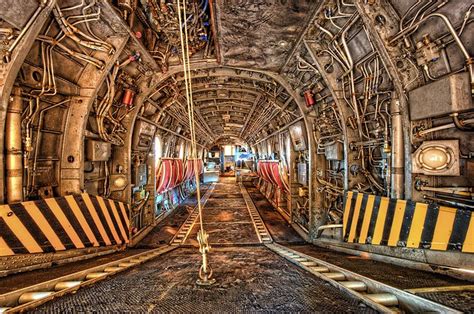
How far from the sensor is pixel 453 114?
232 centimetres

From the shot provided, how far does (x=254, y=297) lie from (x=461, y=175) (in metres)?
2.80

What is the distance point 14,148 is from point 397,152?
18.0ft

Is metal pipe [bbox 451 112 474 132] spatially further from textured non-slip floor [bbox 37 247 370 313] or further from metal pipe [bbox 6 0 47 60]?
metal pipe [bbox 6 0 47 60]

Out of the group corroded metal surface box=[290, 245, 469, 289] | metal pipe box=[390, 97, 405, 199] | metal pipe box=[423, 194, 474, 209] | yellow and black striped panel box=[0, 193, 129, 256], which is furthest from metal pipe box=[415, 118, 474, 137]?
yellow and black striped panel box=[0, 193, 129, 256]

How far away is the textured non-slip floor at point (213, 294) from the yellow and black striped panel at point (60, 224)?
6.32ft

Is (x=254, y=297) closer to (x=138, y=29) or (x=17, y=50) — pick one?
(x=17, y=50)

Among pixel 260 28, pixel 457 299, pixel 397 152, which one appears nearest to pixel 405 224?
pixel 397 152

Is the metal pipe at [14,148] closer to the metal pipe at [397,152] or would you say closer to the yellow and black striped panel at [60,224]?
the yellow and black striped panel at [60,224]

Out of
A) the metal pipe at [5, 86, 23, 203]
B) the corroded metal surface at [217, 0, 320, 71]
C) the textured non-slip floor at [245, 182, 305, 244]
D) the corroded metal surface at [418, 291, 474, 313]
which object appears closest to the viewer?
the corroded metal surface at [418, 291, 474, 313]

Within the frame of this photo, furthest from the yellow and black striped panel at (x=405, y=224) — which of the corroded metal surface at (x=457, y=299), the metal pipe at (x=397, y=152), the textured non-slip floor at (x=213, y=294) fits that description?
the textured non-slip floor at (x=213, y=294)

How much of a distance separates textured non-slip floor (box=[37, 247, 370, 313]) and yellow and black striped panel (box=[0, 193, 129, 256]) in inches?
75.9

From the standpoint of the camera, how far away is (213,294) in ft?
6.17

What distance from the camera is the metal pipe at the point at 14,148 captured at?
2.86m

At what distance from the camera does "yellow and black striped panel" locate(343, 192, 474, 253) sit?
7.72 ft
